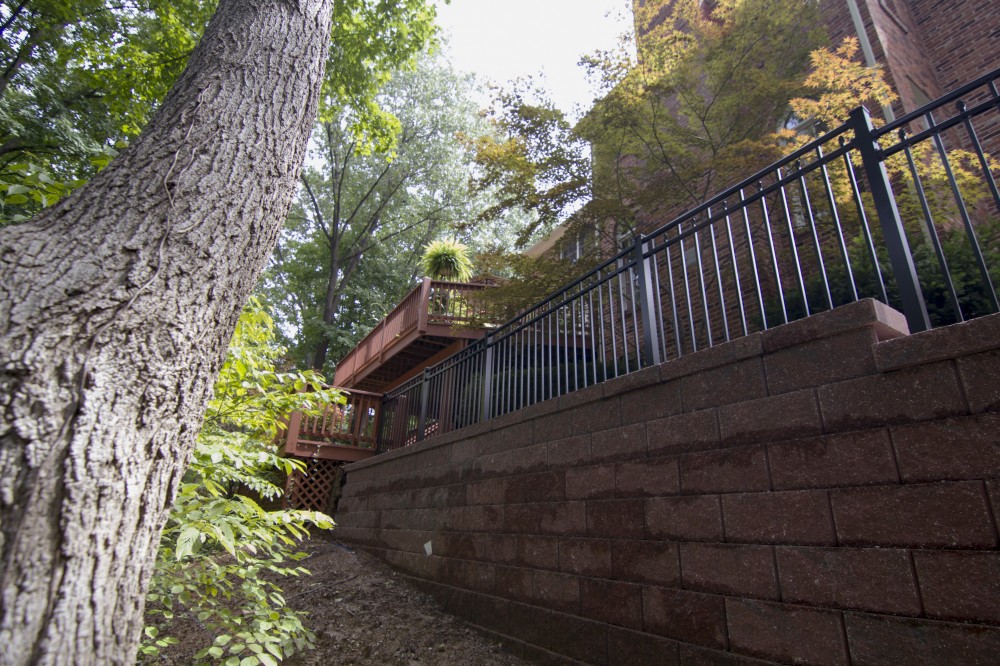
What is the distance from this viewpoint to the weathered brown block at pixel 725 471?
2.91 m

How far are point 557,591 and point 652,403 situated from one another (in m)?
1.58

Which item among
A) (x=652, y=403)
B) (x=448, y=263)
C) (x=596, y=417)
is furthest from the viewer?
(x=448, y=263)

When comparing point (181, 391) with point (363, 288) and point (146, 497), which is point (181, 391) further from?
point (363, 288)

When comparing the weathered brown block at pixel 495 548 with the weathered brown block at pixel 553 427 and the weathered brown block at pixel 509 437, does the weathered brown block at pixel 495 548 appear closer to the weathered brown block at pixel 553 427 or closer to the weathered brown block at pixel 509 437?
the weathered brown block at pixel 509 437

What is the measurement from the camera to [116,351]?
5.19 feet

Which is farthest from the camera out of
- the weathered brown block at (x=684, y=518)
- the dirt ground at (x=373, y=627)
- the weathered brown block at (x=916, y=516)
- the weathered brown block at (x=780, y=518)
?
the dirt ground at (x=373, y=627)

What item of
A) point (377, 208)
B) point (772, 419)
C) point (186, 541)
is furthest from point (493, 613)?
point (377, 208)

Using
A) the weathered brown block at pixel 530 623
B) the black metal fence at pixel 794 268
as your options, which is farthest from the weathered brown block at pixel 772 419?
the weathered brown block at pixel 530 623

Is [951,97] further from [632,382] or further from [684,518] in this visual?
[684,518]

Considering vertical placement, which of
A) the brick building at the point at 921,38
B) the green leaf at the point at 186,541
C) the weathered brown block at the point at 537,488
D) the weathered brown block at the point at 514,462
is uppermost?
the brick building at the point at 921,38

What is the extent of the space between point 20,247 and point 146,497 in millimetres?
802

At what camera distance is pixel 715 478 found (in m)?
3.12

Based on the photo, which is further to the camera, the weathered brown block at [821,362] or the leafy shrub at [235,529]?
the leafy shrub at [235,529]

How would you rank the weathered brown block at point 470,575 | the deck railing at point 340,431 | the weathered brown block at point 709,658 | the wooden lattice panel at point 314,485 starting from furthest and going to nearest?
the deck railing at point 340,431 < the wooden lattice panel at point 314,485 < the weathered brown block at point 470,575 < the weathered brown block at point 709,658
